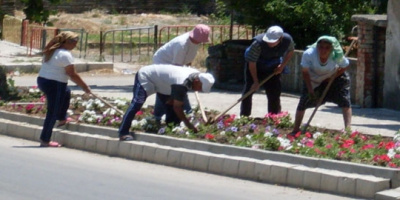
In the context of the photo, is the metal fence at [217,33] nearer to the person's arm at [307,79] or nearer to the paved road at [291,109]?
the paved road at [291,109]

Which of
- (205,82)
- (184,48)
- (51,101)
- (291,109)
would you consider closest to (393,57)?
(291,109)

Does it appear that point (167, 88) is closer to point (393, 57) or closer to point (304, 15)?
point (393, 57)

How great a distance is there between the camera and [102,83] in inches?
942

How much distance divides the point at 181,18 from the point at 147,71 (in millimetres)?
32407

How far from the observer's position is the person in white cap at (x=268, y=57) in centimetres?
1358

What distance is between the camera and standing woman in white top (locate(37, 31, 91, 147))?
44.0 feet

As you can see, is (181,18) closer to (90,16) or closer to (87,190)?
(90,16)

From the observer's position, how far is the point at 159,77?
12602 mm

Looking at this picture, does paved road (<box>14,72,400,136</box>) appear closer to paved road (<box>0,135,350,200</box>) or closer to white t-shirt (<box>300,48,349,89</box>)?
white t-shirt (<box>300,48,349,89</box>)

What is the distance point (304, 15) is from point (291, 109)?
4702mm

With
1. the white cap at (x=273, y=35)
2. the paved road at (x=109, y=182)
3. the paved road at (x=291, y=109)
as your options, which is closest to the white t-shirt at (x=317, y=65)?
the white cap at (x=273, y=35)

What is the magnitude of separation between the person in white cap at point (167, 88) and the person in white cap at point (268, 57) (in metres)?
1.35

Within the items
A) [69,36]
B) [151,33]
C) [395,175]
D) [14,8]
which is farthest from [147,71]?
[14,8]

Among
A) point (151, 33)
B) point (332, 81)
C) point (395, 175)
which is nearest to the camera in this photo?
point (395, 175)
